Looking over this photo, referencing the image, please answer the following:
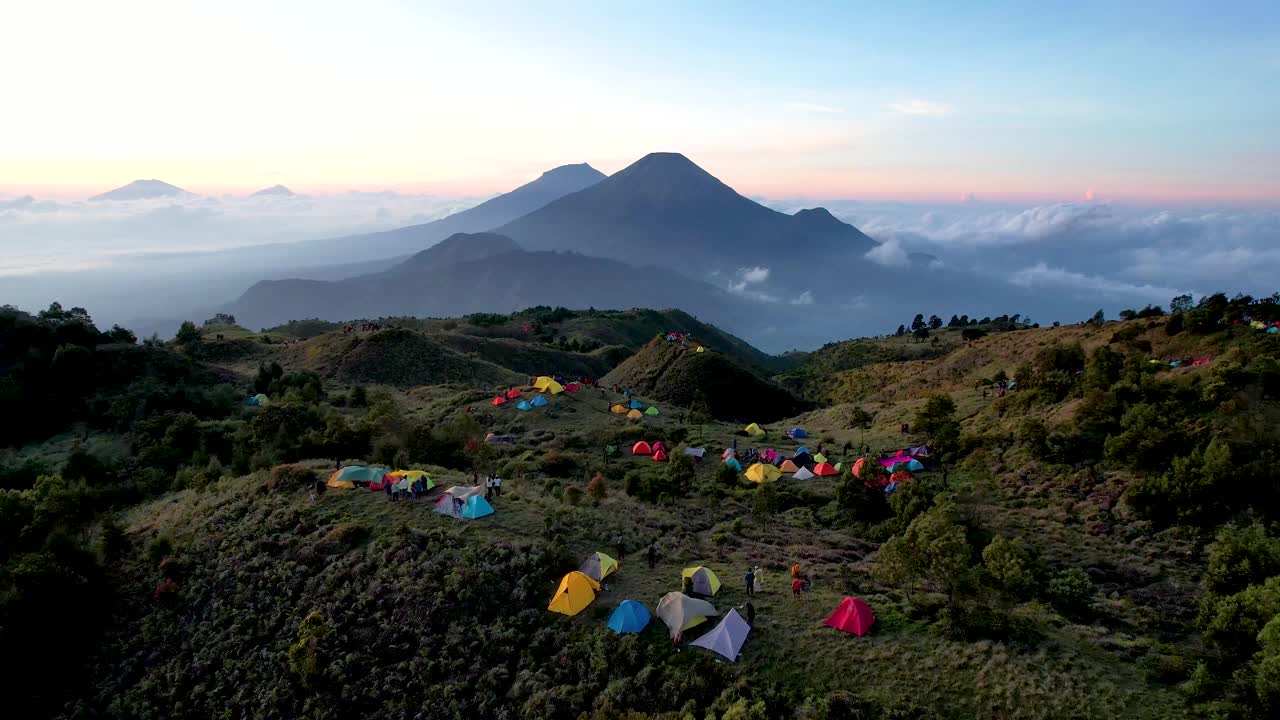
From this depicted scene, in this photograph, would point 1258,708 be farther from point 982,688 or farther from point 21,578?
point 21,578

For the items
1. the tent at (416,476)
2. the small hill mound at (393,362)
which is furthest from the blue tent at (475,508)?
the small hill mound at (393,362)

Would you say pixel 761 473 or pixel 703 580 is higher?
pixel 703 580

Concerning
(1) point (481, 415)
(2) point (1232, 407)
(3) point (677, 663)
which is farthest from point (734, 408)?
(3) point (677, 663)

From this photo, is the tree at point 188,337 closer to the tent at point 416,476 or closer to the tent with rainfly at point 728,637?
the tent at point 416,476

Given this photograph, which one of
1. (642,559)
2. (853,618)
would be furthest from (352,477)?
(853,618)

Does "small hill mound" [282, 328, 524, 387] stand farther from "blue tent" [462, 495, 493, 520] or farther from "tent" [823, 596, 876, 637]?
"tent" [823, 596, 876, 637]

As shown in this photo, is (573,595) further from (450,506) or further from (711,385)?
(711,385)
